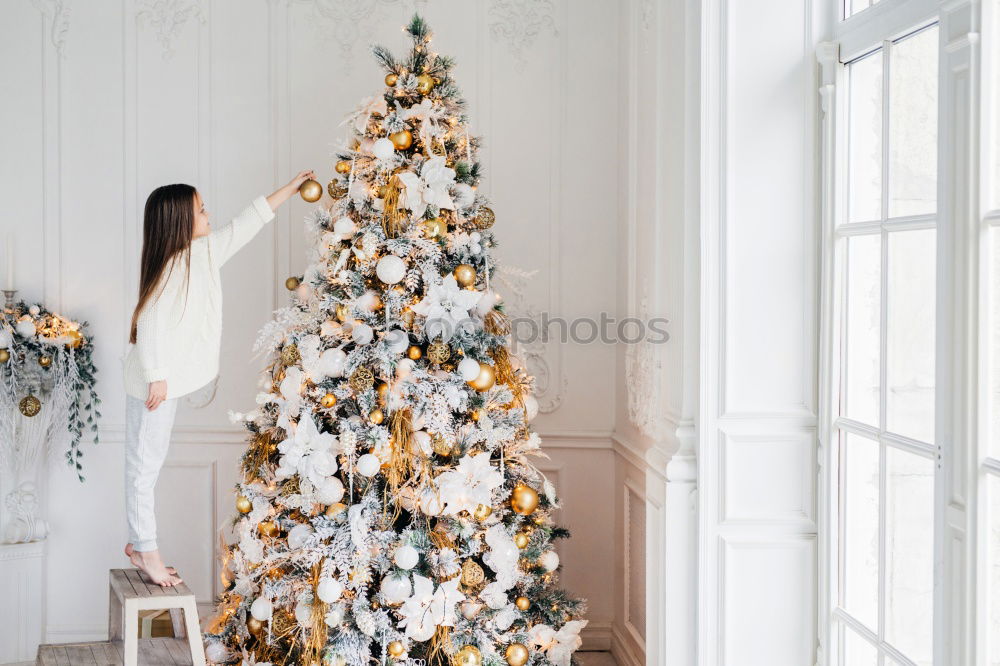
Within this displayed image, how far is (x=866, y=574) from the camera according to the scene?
6.89ft

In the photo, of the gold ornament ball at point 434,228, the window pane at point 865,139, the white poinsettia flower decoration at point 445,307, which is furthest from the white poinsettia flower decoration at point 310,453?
the window pane at point 865,139

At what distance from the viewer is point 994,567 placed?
1537 mm

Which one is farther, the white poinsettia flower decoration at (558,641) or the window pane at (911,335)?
the white poinsettia flower decoration at (558,641)

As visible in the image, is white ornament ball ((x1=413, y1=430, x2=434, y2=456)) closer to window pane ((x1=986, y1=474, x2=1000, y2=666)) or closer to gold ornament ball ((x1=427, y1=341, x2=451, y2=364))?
gold ornament ball ((x1=427, y1=341, x2=451, y2=364))

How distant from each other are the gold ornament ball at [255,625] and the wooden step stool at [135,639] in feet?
0.63

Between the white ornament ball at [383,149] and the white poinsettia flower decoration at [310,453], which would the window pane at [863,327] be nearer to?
the white ornament ball at [383,149]

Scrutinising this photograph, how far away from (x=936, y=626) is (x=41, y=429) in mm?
3411

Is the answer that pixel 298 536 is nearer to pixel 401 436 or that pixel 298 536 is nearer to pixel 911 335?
pixel 401 436

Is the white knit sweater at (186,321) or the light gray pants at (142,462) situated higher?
the white knit sweater at (186,321)

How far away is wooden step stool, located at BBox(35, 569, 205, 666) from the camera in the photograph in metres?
2.46

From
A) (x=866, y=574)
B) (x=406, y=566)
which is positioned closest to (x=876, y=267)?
(x=866, y=574)

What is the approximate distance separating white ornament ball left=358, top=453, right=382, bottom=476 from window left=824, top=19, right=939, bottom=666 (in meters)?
1.37

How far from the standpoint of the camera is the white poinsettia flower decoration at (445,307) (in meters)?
2.61

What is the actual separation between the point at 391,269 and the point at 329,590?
3.40ft
